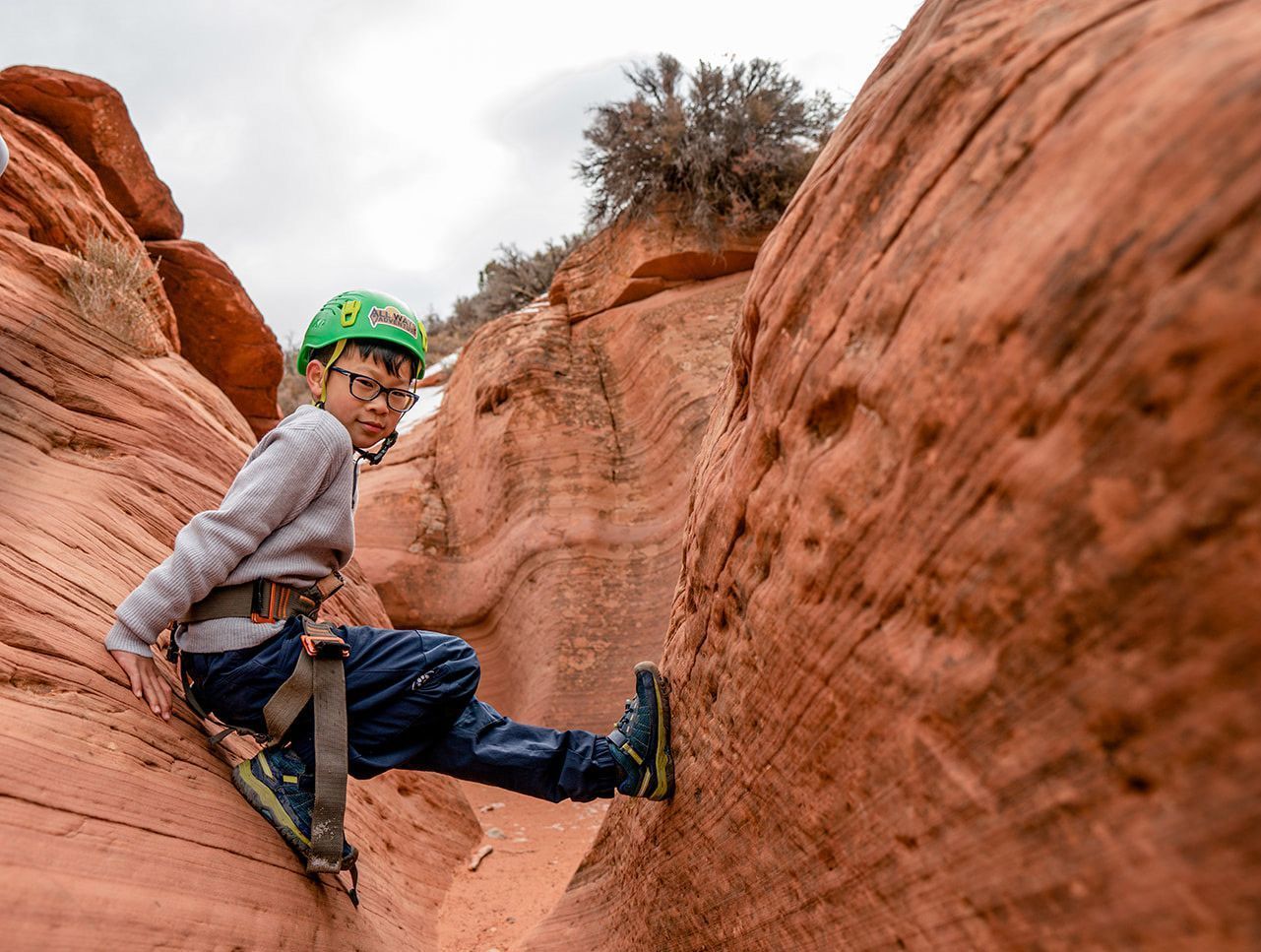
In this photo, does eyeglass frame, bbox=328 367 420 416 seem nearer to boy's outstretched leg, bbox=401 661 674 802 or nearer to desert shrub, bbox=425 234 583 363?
boy's outstretched leg, bbox=401 661 674 802

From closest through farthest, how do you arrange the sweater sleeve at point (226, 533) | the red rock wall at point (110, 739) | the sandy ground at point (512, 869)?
the red rock wall at point (110, 739)
the sweater sleeve at point (226, 533)
the sandy ground at point (512, 869)

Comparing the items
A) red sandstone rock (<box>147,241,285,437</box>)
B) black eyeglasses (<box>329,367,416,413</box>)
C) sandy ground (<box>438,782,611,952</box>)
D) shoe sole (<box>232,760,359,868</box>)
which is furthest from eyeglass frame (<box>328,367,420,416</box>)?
red sandstone rock (<box>147,241,285,437</box>)

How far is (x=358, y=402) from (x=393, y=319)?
0.34 meters

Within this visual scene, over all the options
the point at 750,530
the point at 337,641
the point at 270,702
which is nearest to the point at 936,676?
the point at 750,530

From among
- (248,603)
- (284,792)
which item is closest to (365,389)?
(248,603)

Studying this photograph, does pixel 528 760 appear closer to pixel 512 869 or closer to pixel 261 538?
pixel 261 538

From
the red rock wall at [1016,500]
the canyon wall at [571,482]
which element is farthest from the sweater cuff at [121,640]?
Answer: the canyon wall at [571,482]

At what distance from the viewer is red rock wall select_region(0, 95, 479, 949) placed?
6.08ft

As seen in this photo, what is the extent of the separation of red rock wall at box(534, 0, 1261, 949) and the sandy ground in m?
2.09

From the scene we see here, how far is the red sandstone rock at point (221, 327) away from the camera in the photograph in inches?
326

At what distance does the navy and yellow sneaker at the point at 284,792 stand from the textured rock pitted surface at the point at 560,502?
3.52m

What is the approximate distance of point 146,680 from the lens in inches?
93.5

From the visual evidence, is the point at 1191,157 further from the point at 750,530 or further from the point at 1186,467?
the point at 750,530

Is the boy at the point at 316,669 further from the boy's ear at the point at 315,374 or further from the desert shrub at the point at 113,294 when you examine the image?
the desert shrub at the point at 113,294
